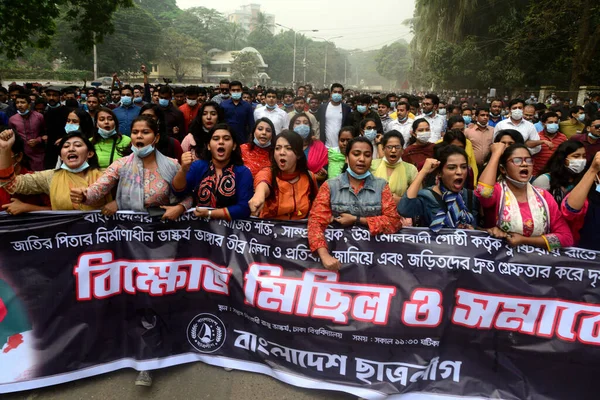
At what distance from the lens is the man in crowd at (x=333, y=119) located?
7535mm

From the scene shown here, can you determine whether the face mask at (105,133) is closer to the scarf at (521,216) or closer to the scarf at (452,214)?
the scarf at (452,214)

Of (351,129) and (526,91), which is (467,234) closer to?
(351,129)

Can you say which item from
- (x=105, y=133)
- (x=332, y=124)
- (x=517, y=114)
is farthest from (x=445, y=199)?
(x=332, y=124)

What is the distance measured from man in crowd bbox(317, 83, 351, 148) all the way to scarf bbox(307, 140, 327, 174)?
2.40 meters

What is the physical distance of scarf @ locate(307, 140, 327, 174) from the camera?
4977mm

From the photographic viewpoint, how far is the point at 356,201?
3078 mm

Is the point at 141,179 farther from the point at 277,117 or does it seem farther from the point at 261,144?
the point at 277,117

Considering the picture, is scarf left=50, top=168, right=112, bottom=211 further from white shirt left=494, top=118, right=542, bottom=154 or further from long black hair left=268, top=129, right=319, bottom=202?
white shirt left=494, top=118, right=542, bottom=154

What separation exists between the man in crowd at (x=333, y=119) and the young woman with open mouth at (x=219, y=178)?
14.3 ft

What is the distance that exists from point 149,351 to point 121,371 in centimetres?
26

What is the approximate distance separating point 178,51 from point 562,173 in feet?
231

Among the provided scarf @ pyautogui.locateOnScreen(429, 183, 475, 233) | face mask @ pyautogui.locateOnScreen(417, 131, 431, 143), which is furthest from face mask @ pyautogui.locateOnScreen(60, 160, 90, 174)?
face mask @ pyautogui.locateOnScreen(417, 131, 431, 143)

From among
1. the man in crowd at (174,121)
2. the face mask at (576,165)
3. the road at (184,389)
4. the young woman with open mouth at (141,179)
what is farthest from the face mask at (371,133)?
the road at (184,389)

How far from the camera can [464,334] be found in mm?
2756
